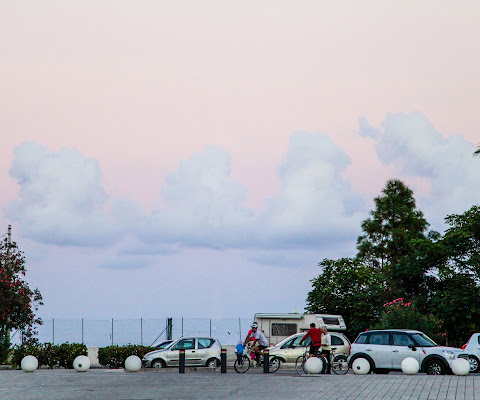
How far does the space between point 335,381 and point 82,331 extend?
1245 inches

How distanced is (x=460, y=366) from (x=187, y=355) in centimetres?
1227

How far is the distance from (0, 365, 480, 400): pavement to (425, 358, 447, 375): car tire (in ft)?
7.35

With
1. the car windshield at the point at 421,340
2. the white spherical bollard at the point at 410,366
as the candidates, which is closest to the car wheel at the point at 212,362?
the car windshield at the point at 421,340

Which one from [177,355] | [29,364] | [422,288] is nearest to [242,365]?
[177,355]

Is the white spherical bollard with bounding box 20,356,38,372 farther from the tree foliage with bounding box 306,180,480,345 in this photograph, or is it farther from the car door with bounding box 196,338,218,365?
the tree foliage with bounding box 306,180,480,345

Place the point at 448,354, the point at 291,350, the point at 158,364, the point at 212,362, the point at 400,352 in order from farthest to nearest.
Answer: the point at 212,362 → the point at 158,364 → the point at 291,350 → the point at 400,352 → the point at 448,354

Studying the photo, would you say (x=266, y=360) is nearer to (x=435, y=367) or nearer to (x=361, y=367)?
(x=361, y=367)

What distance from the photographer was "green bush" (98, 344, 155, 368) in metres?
36.5

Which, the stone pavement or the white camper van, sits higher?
the white camper van

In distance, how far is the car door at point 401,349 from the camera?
87.6ft

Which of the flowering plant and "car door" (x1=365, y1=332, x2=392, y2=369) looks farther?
the flowering plant

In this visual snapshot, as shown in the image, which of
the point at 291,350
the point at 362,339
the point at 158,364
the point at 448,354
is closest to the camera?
the point at 448,354

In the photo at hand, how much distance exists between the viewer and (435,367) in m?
Result: 26.3

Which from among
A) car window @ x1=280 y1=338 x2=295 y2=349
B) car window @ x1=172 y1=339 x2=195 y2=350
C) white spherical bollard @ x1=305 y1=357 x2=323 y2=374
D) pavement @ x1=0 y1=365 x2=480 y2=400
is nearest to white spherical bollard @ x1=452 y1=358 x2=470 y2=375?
pavement @ x1=0 y1=365 x2=480 y2=400
